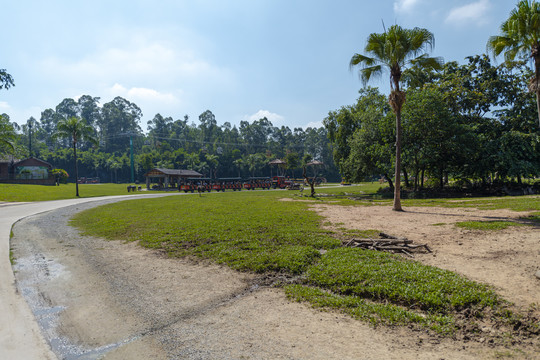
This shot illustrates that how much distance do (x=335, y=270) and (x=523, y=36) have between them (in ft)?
42.1

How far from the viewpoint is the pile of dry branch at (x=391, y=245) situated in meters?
7.54

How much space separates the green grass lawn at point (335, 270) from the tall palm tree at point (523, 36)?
993cm

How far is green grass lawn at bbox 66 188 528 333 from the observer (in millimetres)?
4477

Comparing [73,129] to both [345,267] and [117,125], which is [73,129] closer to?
[345,267]

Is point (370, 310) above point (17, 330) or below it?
above

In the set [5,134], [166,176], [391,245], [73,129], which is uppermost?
[73,129]

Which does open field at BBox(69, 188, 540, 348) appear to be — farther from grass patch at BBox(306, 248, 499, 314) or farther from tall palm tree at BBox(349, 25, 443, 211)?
tall palm tree at BBox(349, 25, 443, 211)

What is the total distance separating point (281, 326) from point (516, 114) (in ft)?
101

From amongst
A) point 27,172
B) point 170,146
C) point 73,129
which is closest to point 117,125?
point 170,146

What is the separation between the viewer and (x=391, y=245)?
777 centimetres

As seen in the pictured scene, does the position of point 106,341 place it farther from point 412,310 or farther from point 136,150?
point 136,150

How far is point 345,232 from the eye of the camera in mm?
9984

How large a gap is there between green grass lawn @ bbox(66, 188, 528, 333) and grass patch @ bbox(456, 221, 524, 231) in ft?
11.0

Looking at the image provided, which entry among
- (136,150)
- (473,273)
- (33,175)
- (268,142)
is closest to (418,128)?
(473,273)
